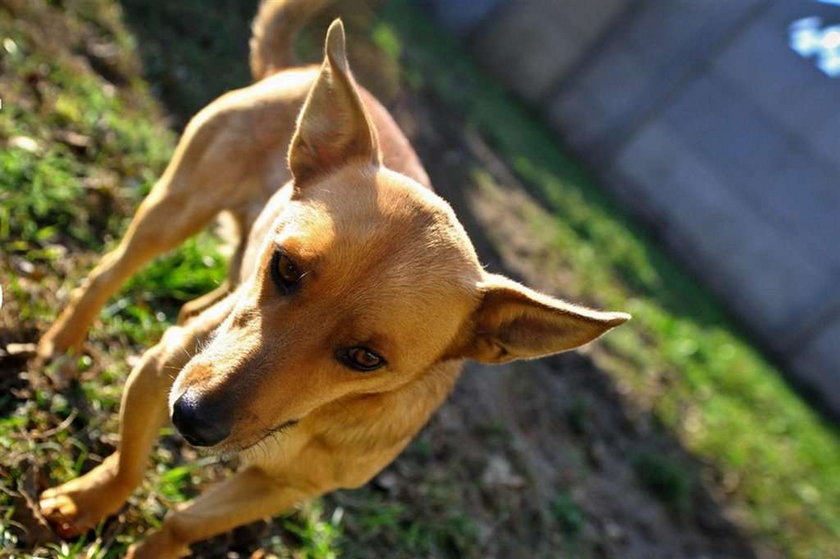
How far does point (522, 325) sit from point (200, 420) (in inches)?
47.3

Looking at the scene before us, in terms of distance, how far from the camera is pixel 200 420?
2332mm

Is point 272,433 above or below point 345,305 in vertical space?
below

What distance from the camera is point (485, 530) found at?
4.71 m

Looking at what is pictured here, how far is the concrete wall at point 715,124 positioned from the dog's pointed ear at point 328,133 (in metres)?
10.9

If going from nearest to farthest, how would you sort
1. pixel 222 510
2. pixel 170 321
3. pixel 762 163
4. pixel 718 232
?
pixel 222 510
pixel 170 321
pixel 762 163
pixel 718 232

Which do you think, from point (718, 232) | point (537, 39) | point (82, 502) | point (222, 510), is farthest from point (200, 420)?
point (537, 39)

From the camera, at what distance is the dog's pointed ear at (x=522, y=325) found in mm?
2646

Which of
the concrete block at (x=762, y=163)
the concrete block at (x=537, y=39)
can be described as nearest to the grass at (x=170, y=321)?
the concrete block at (x=762, y=163)

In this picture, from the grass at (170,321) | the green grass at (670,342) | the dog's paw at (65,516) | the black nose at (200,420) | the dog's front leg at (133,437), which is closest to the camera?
the black nose at (200,420)

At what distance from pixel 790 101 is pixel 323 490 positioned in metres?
11.5

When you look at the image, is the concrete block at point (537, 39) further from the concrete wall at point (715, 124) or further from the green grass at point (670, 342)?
the green grass at point (670, 342)

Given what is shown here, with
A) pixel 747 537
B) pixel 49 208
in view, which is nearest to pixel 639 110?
pixel 747 537

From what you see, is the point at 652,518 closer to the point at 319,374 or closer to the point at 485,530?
the point at 485,530

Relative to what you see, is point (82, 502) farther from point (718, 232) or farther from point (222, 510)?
point (718, 232)
